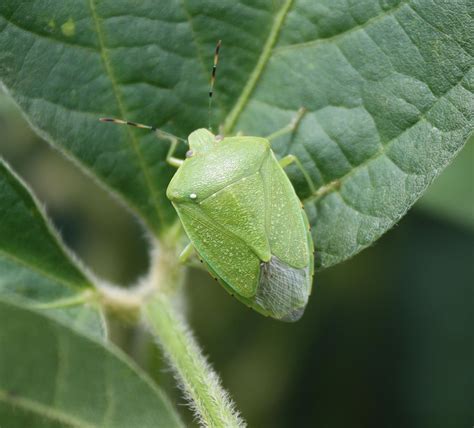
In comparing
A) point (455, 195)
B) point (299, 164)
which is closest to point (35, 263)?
point (299, 164)

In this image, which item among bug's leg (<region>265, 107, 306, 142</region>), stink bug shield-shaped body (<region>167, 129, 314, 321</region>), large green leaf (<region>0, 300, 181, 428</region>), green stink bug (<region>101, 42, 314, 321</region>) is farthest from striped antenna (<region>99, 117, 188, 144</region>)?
large green leaf (<region>0, 300, 181, 428</region>)

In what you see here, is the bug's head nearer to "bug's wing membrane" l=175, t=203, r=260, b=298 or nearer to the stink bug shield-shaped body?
the stink bug shield-shaped body

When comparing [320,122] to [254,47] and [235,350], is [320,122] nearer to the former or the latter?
[254,47]

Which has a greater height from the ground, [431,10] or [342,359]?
[431,10]

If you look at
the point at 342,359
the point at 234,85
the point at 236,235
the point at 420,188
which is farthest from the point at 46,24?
the point at 342,359

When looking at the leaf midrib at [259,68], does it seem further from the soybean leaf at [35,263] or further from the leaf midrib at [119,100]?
the soybean leaf at [35,263]

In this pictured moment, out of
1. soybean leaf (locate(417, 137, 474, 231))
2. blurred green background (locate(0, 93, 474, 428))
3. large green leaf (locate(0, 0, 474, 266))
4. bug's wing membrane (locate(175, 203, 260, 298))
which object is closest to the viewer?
large green leaf (locate(0, 0, 474, 266))

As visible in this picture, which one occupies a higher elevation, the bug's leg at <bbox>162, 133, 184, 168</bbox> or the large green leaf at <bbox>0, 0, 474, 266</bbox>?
the large green leaf at <bbox>0, 0, 474, 266</bbox>
